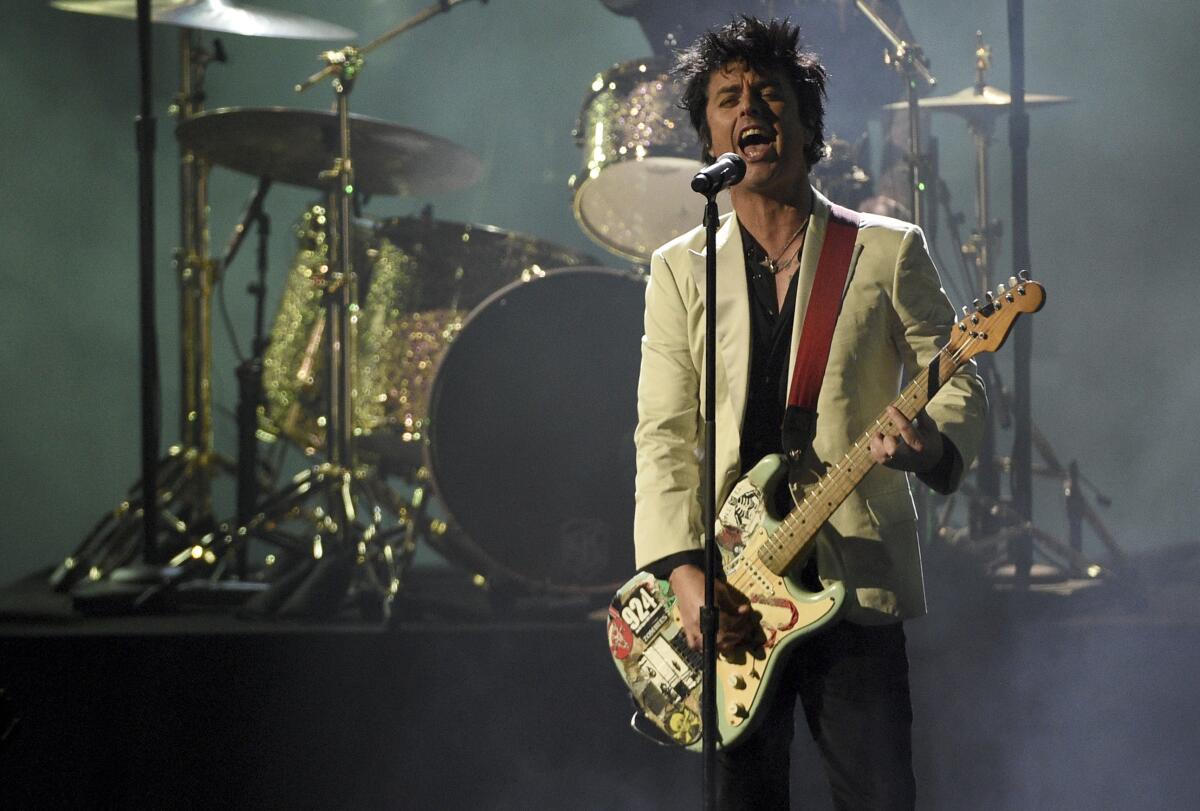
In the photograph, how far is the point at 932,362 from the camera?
236 cm

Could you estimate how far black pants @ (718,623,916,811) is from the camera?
2395 millimetres

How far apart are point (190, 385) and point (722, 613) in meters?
4.41

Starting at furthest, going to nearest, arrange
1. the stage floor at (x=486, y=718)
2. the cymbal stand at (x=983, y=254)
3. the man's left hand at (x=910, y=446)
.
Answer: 1. the cymbal stand at (x=983, y=254)
2. the stage floor at (x=486, y=718)
3. the man's left hand at (x=910, y=446)

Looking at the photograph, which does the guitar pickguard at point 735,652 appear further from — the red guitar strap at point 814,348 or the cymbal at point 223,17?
the cymbal at point 223,17

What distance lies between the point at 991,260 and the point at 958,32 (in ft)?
5.74

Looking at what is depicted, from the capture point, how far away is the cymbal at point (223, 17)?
18.5ft

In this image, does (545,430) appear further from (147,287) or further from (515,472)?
(147,287)

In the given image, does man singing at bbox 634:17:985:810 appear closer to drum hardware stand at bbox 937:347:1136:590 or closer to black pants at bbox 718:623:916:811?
black pants at bbox 718:623:916:811

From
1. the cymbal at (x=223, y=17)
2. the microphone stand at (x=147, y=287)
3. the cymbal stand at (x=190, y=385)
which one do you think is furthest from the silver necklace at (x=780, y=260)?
the cymbal stand at (x=190, y=385)

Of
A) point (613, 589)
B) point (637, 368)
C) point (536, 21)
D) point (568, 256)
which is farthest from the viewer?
point (536, 21)

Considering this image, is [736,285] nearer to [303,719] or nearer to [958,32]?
[303,719]

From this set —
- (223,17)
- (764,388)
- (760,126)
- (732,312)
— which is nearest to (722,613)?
(764,388)

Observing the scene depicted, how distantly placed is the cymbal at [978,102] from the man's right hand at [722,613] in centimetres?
353

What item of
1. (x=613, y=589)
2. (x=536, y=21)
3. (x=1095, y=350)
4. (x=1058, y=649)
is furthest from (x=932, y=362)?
(x=536, y=21)
